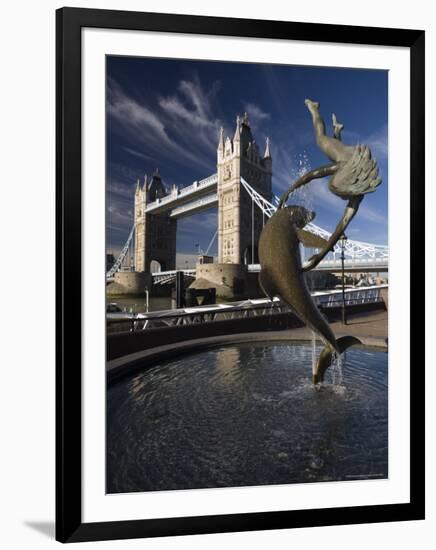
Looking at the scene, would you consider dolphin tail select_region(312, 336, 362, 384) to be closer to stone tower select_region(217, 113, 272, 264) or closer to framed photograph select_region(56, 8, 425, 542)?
framed photograph select_region(56, 8, 425, 542)

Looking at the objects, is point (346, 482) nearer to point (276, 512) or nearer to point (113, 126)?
point (276, 512)

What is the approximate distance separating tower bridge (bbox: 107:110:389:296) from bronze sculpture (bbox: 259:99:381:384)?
456 millimetres

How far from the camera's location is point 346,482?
11.1ft

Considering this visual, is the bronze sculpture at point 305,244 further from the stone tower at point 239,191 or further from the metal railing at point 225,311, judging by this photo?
the stone tower at point 239,191

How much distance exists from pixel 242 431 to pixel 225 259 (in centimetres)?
184

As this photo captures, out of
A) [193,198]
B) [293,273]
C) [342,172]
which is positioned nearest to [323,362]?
[293,273]

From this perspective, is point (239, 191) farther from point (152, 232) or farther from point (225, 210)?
point (152, 232)

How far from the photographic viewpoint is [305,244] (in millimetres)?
4020

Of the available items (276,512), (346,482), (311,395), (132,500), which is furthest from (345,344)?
(132,500)

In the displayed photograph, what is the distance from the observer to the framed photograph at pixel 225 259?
2994 mm

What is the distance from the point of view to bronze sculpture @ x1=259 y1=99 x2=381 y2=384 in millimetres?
3844

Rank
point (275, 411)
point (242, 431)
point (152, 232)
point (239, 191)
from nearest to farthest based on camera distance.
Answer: point (242, 431) → point (275, 411) → point (152, 232) → point (239, 191)

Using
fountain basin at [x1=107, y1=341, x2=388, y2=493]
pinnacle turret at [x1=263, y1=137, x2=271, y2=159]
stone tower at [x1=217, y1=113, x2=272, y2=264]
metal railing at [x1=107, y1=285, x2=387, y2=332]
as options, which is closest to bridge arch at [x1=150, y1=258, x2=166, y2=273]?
metal railing at [x1=107, y1=285, x2=387, y2=332]

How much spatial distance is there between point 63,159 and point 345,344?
3.00 meters
